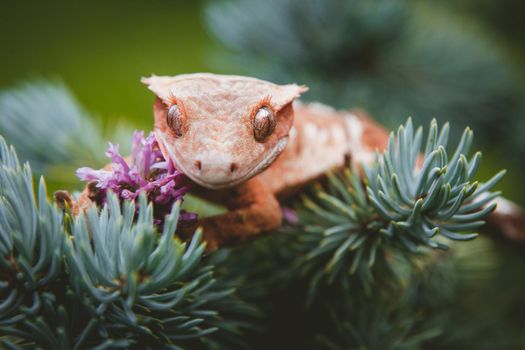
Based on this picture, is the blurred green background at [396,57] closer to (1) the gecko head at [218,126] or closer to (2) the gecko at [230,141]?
(2) the gecko at [230,141]

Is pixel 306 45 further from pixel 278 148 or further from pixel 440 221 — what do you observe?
pixel 440 221

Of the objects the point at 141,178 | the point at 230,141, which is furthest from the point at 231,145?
the point at 141,178

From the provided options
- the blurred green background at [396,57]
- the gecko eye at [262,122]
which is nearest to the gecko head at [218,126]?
the gecko eye at [262,122]

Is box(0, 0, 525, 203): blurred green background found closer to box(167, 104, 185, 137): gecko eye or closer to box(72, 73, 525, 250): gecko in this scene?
box(72, 73, 525, 250): gecko

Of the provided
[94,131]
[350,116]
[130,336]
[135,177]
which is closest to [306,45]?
[350,116]

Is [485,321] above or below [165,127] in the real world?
below
